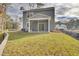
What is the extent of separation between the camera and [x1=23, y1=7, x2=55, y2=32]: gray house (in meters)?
2.92

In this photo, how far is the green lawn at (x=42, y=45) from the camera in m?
2.81

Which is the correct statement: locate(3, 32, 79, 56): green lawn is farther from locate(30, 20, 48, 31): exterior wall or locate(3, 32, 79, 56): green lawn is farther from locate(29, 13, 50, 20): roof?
locate(29, 13, 50, 20): roof

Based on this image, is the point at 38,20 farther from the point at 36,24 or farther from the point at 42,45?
the point at 42,45

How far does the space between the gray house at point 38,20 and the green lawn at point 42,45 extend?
0.33 ft

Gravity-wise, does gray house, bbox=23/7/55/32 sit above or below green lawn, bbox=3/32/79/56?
above

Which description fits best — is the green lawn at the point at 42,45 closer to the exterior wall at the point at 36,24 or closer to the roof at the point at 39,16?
the exterior wall at the point at 36,24

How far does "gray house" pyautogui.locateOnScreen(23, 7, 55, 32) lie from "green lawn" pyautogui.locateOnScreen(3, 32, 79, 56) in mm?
99

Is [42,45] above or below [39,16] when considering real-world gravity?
below

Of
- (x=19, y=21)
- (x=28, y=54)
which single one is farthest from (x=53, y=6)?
(x=28, y=54)

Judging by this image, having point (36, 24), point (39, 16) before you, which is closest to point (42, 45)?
point (36, 24)

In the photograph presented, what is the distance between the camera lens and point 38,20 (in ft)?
9.75

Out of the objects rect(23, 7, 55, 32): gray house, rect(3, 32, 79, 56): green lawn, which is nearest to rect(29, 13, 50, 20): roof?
rect(23, 7, 55, 32): gray house

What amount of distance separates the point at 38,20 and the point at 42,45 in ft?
1.25

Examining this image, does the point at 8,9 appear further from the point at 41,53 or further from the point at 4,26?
the point at 41,53
